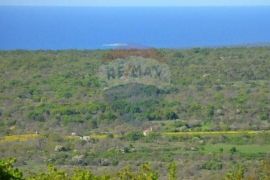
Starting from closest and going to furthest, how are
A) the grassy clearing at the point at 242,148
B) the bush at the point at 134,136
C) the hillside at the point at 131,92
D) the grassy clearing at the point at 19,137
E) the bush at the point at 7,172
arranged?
the bush at the point at 7,172, the grassy clearing at the point at 242,148, the grassy clearing at the point at 19,137, the bush at the point at 134,136, the hillside at the point at 131,92

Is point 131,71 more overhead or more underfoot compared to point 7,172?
more overhead

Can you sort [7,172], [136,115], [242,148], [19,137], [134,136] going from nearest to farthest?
1. [7,172]
2. [242,148]
3. [134,136]
4. [19,137]
5. [136,115]

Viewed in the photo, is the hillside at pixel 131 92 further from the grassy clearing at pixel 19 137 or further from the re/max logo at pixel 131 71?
the grassy clearing at pixel 19 137

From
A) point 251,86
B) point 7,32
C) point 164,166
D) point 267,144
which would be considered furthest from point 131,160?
point 7,32

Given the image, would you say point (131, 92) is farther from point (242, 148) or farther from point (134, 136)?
point (242, 148)

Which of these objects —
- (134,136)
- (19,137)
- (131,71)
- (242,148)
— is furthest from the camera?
(131,71)

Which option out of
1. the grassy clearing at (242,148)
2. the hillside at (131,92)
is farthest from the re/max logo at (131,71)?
the grassy clearing at (242,148)

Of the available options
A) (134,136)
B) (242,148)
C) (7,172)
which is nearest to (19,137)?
(134,136)

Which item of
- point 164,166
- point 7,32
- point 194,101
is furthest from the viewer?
point 7,32

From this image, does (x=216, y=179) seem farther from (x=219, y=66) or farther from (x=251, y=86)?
(x=219, y=66)
